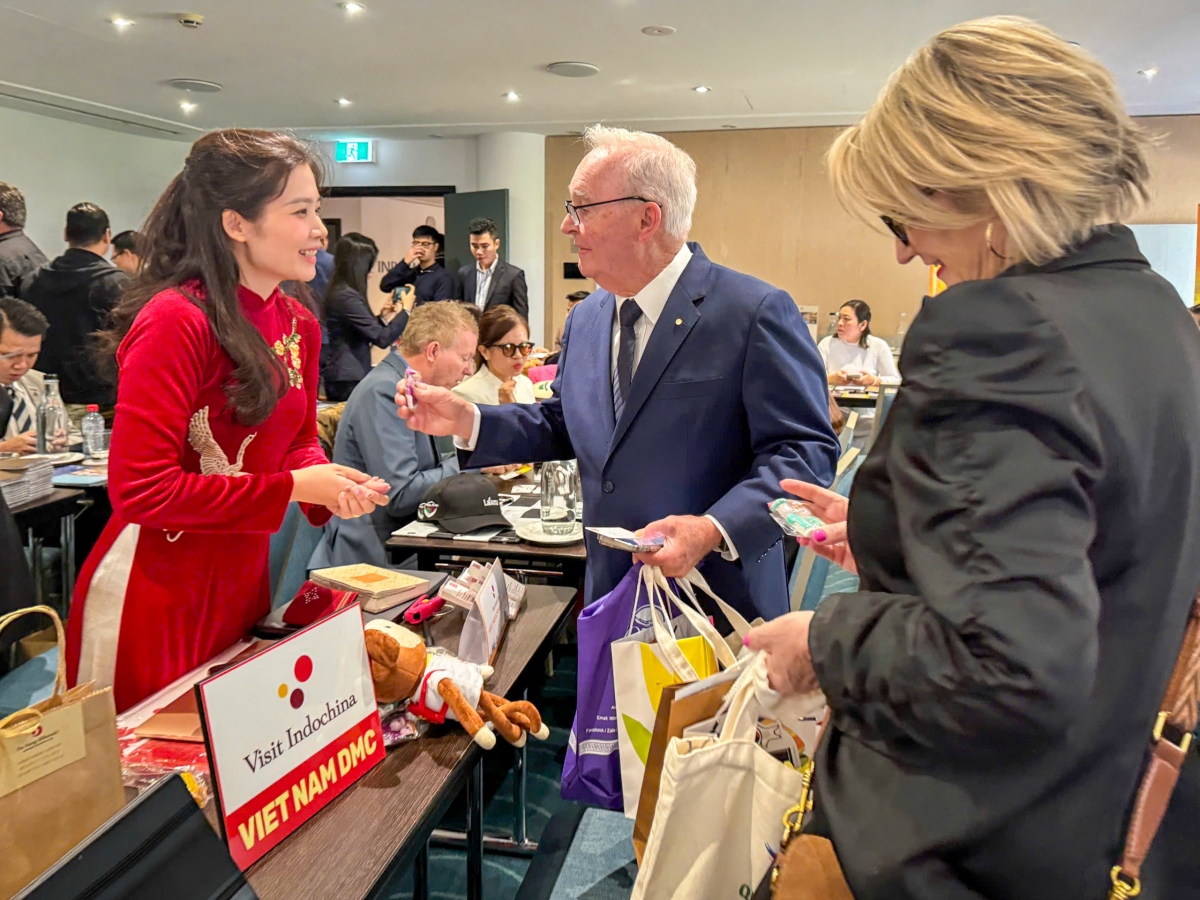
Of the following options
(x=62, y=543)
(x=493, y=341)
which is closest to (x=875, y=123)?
(x=493, y=341)

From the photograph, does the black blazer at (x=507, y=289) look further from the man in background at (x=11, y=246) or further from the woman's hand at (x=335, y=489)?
the woman's hand at (x=335, y=489)

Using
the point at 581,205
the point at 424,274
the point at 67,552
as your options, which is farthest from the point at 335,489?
the point at 424,274

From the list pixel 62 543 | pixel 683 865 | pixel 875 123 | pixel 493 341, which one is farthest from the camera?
pixel 493 341

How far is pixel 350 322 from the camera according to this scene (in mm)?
6098

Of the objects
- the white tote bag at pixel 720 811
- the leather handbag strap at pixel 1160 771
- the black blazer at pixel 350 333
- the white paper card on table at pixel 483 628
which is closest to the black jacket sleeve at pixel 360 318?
the black blazer at pixel 350 333

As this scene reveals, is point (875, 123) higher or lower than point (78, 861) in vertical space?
higher

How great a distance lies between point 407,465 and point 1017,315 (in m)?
2.46

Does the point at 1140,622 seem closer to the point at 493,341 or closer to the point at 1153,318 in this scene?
the point at 1153,318

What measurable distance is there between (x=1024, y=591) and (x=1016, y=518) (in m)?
0.06

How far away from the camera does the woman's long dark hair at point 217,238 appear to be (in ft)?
4.59

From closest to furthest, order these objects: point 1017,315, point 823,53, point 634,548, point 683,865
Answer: point 1017,315 < point 683,865 < point 634,548 < point 823,53

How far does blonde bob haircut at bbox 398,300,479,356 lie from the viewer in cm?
313

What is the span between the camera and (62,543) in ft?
11.4

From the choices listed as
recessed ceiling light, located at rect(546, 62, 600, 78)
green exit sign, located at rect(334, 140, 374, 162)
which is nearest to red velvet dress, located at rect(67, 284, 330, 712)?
recessed ceiling light, located at rect(546, 62, 600, 78)
